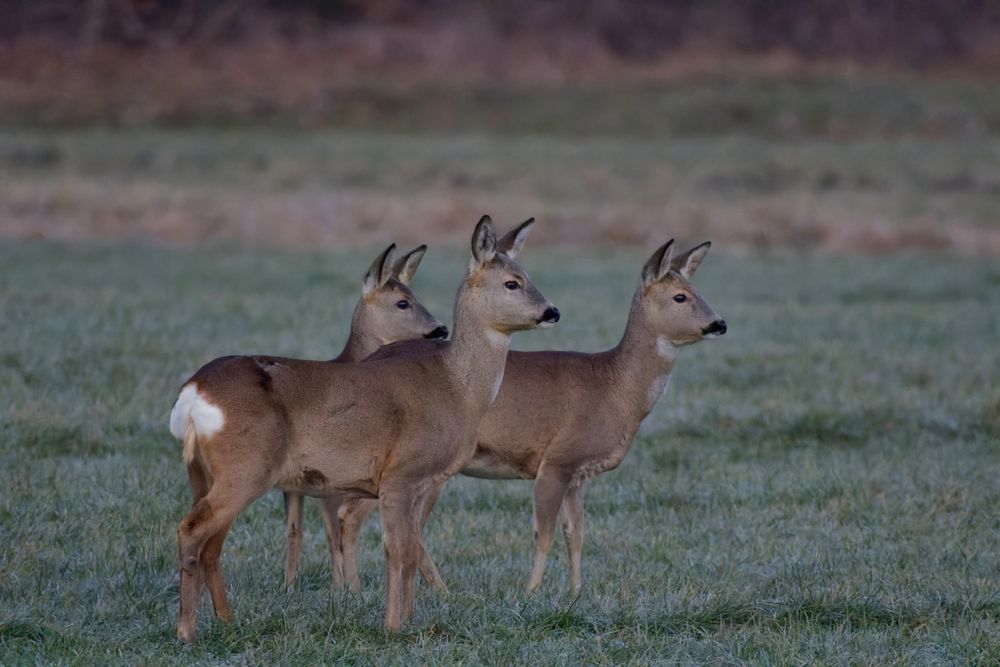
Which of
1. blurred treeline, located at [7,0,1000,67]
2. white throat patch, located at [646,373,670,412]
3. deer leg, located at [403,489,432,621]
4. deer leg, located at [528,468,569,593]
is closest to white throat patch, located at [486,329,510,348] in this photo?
deer leg, located at [403,489,432,621]

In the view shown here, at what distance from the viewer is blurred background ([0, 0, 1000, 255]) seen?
29.5 m

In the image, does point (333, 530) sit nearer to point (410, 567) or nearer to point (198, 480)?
point (410, 567)

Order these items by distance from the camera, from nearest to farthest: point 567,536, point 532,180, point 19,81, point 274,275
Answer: point 567,536 < point 274,275 < point 532,180 < point 19,81

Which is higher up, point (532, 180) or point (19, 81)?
point (19, 81)

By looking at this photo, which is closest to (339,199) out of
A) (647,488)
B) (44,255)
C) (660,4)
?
(44,255)

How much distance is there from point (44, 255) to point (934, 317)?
41.9ft

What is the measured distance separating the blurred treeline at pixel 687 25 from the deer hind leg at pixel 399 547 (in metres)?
45.9

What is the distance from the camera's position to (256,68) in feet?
172

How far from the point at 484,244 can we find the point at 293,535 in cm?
185

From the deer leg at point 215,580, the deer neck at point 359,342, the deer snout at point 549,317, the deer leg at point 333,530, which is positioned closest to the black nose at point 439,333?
the deer neck at point 359,342

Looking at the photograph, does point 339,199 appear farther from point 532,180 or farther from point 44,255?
point 44,255

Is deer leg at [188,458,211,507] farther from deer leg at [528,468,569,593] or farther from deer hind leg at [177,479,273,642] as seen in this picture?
deer leg at [528,468,569,593]

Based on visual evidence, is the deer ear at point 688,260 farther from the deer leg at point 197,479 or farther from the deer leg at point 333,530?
the deer leg at point 197,479

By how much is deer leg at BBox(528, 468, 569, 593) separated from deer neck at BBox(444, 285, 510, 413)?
1028mm
